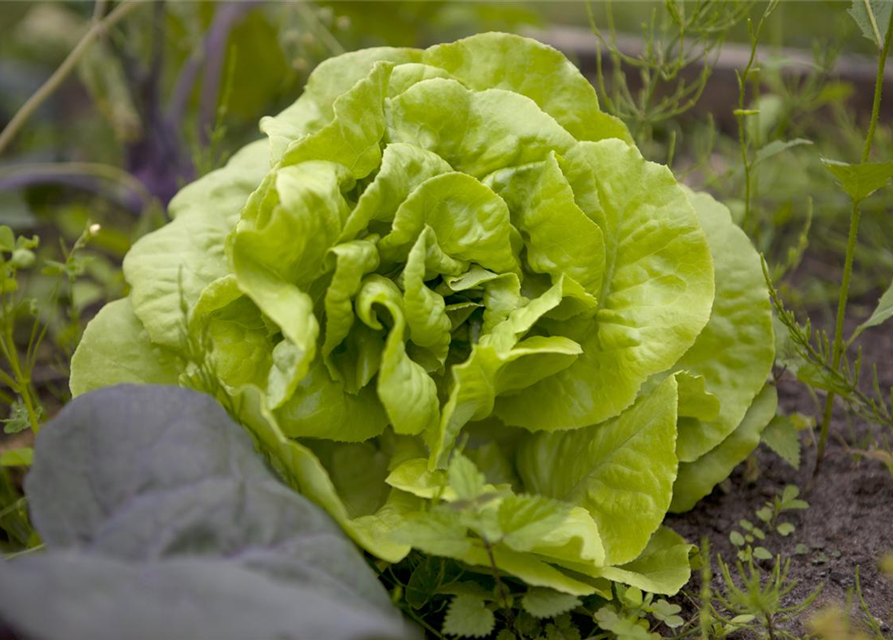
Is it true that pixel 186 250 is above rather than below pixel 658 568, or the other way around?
above

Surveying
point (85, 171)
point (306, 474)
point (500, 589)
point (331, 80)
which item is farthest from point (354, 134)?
point (85, 171)

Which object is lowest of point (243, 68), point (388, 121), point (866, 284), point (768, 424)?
point (866, 284)

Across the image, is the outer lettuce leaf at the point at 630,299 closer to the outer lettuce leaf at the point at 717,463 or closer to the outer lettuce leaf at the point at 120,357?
the outer lettuce leaf at the point at 717,463

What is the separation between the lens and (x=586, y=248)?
0.93m

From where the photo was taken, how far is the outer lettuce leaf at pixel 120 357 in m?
0.95

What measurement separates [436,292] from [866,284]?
1.11 m

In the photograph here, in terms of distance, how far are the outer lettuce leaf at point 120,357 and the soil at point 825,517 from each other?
66cm

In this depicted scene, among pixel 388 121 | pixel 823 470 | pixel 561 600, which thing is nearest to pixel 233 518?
pixel 561 600

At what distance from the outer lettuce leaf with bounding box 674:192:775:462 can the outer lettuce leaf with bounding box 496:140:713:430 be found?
0.11m

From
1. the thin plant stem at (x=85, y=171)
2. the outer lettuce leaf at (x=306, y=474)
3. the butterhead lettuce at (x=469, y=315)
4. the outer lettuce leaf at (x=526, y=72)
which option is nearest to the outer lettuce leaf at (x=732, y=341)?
the butterhead lettuce at (x=469, y=315)

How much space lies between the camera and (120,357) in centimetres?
96

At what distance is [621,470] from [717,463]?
0.19 meters

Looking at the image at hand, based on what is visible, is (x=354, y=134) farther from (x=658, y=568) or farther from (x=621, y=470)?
(x=658, y=568)

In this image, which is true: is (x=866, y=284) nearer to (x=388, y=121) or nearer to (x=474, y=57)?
(x=474, y=57)
